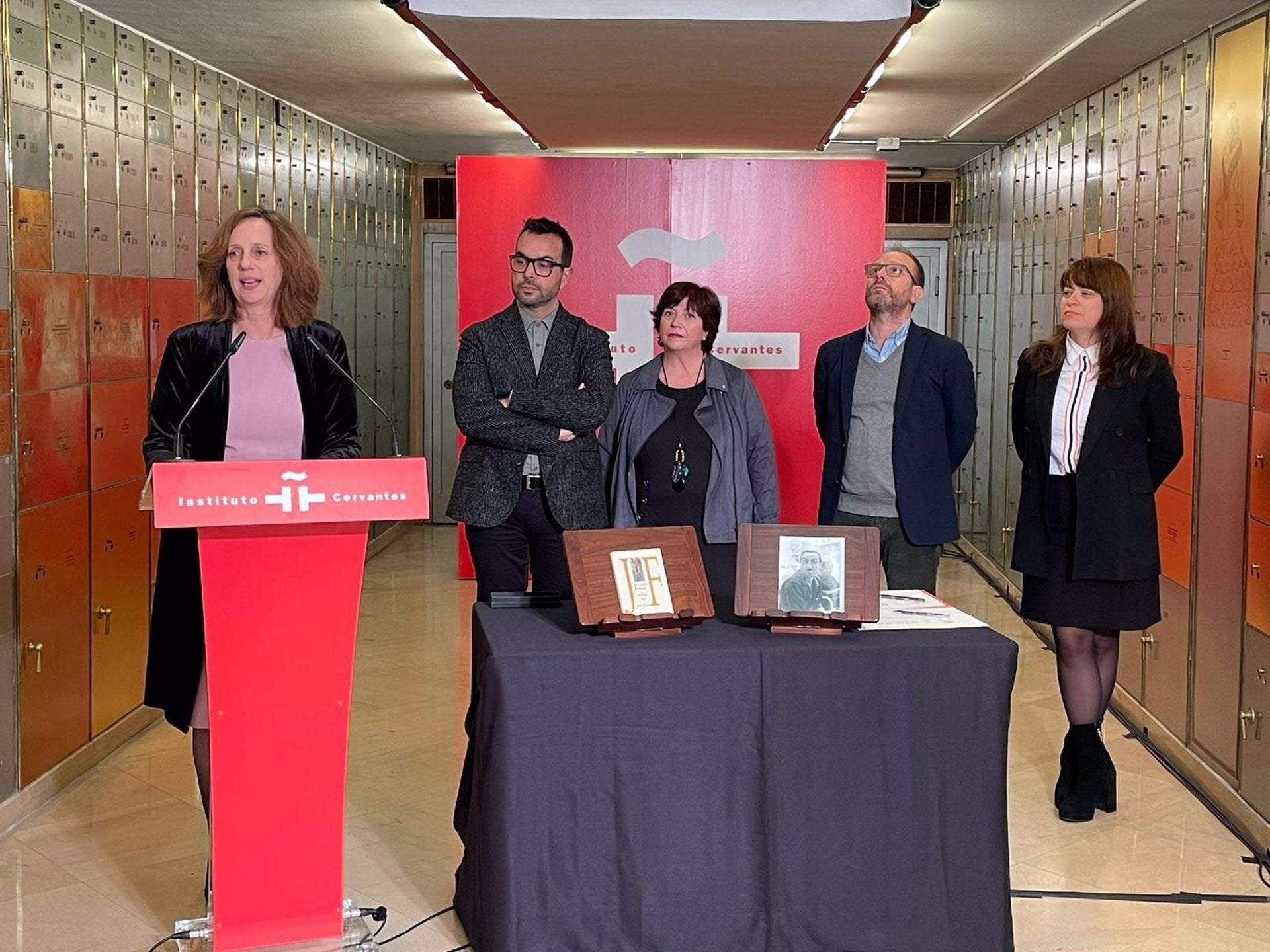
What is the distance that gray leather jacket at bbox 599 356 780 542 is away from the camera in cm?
412

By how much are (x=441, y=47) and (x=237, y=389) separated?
2.15 m

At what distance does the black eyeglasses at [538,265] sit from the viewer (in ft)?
12.8

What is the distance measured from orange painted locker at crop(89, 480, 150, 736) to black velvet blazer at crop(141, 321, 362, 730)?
65.7 inches

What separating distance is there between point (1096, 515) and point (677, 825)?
177 cm

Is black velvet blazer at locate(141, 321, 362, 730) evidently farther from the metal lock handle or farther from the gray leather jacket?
the metal lock handle

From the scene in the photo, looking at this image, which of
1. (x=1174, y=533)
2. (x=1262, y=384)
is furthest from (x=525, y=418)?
(x=1174, y=533)

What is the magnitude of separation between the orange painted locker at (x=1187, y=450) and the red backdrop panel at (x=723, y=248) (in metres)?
2.26

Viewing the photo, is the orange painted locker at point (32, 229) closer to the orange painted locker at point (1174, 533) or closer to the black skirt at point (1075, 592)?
the black skirt at point (1075, 592)

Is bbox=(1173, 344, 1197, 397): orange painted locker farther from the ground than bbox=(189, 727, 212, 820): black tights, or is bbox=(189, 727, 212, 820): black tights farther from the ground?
bbox=(1173, 344, 1197, 397): orange painted locker

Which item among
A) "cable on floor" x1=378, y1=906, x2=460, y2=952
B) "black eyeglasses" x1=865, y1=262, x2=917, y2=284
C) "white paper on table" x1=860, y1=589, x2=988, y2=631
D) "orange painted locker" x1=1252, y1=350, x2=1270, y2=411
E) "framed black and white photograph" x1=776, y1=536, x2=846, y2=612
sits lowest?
"cable on floor" x1=378, y1=906, x2=460, y2=952

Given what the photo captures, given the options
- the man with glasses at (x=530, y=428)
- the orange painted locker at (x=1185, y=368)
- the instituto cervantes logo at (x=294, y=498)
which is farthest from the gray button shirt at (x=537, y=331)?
the orange painted locker at (x=1185, y=368)

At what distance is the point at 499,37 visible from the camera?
4.73m

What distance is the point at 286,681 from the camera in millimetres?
2936

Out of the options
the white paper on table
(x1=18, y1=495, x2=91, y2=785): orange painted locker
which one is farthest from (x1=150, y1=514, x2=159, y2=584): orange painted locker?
the white paper on table
